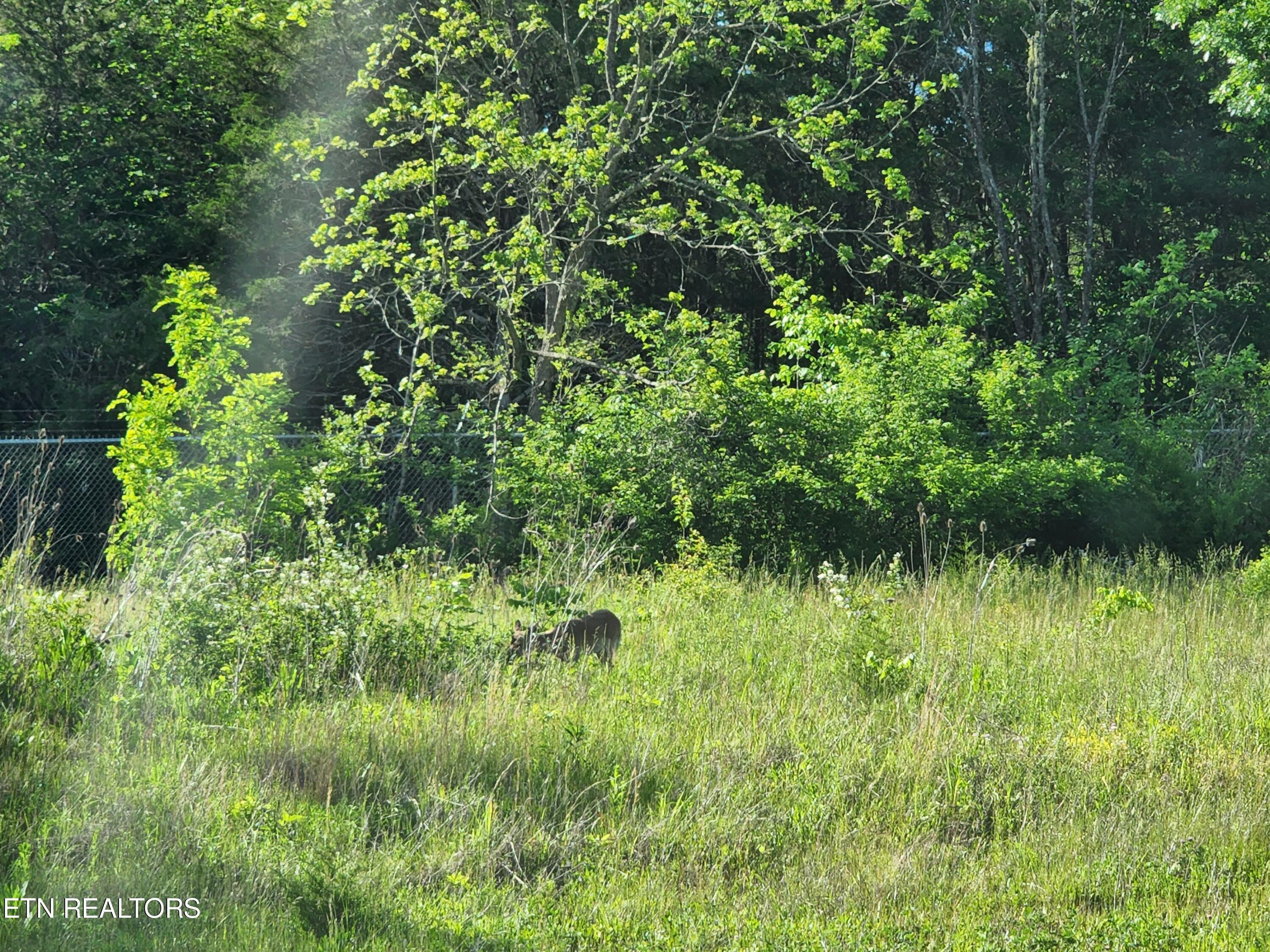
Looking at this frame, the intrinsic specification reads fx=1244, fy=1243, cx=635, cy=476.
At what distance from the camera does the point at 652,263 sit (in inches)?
742

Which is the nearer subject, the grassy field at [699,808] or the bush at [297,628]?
the grassy field at [699,808]

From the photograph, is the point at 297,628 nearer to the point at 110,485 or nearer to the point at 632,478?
the point at 632,478

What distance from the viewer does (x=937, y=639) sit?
7.44 m

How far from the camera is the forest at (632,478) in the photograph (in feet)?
15.4

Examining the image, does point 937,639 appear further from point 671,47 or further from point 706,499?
point 671,47

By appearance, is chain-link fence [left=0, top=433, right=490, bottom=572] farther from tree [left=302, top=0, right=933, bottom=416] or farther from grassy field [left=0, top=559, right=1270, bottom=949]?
grassy field [left=0, top=559, right=1270, bottom=949]

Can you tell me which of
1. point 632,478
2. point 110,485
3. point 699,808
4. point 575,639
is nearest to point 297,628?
point 575,639

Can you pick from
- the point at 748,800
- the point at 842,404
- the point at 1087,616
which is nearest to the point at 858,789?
the point at 748,800

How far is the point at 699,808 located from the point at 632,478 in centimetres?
659

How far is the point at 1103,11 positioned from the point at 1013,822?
19171 mm

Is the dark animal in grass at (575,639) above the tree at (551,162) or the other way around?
the other way around

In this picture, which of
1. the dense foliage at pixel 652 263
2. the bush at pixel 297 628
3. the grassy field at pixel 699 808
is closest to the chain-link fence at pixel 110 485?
the dense foliage at pixel 652 263

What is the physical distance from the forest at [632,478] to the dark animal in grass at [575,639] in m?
0.08

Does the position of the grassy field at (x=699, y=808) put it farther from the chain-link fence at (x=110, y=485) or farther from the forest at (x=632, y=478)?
the chain-link fence at (x=110, y=485)
